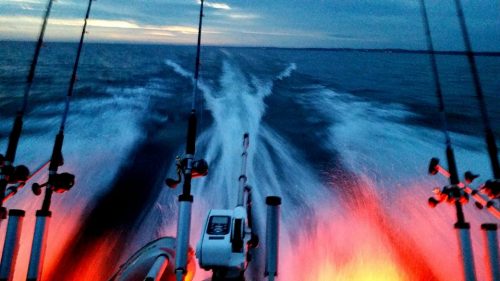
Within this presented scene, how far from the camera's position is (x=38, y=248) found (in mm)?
2006

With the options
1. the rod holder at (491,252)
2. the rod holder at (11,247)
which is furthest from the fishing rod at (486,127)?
the rod holder at (11,247)

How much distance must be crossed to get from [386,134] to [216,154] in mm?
3250

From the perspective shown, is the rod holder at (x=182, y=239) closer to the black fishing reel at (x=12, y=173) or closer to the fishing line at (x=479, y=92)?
the black fishing reel at (x=12, y=173)

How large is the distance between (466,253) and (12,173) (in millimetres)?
2927

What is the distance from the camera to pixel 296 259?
10.3 ft

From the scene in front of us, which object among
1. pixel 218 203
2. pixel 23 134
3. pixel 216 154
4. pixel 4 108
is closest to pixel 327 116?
pixel 216 154

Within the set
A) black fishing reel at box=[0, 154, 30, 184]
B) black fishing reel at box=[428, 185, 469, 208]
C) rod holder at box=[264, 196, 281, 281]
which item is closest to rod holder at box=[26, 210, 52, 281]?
black fishing reel at box=[0, 154, 30, 184]

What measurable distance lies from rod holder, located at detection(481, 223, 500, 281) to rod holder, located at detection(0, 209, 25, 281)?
2944mm

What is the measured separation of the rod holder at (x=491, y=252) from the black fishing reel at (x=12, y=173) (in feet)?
9.98

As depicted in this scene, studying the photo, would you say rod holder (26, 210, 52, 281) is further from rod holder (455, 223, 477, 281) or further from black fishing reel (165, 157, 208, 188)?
rod holder (455, 223, 477, 281)

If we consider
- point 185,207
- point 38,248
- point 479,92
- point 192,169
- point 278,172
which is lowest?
point 38,248

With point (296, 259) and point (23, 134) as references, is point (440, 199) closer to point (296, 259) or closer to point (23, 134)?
point (296, 259)

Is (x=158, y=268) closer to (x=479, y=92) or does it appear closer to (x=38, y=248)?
(x=38, y=248)

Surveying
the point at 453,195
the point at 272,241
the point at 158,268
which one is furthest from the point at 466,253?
the point at 158,268
